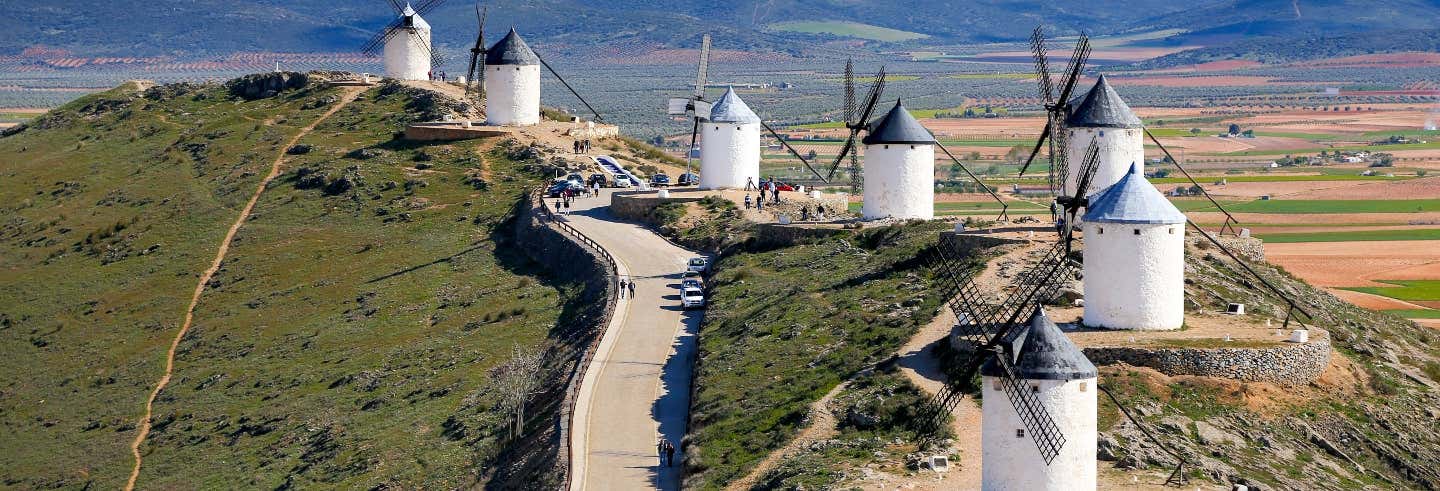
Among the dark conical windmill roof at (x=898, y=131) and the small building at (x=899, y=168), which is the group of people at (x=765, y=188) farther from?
the dark conical windmill roof at (x=898, y=131)

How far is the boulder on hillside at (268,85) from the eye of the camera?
301ft

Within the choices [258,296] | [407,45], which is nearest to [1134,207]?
[258,296]

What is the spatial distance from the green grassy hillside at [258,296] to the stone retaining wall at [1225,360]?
13163 millimetres

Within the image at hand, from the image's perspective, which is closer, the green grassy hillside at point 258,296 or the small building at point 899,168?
the green grassy hillside at point 258,296

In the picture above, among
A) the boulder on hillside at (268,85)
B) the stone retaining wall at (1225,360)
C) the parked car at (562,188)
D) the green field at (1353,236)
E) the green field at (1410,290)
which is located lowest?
the green field at (1410,290)

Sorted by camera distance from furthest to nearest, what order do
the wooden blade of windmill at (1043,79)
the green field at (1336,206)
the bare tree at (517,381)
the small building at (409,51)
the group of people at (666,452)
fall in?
the green field at (1336,206), the small building at (409,51), the wooden blade of windmill at (1043,79), the bare tree at (517,381), the group of people at (666,452)

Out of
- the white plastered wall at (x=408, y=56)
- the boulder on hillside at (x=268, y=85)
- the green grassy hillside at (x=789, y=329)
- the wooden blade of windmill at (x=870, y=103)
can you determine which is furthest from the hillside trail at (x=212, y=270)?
the wooden blade of windmill at (x=870, y=103)

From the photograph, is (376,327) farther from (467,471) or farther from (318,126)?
(318,126)

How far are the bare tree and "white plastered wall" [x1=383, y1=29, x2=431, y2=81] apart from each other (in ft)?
126

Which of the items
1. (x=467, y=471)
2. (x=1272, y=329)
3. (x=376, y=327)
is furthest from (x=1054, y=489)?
(x=376, y=327)

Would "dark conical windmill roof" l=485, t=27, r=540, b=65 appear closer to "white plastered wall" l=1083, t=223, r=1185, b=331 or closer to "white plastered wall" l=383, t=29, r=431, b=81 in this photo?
"white plastered wall" l=383, t=29, r=431, b=81

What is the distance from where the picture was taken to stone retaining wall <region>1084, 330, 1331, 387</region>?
36938 mm

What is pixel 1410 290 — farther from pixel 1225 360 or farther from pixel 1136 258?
pixel 1225 360

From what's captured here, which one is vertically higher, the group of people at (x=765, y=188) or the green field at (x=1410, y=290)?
the group of people at (x=765, y=188)
